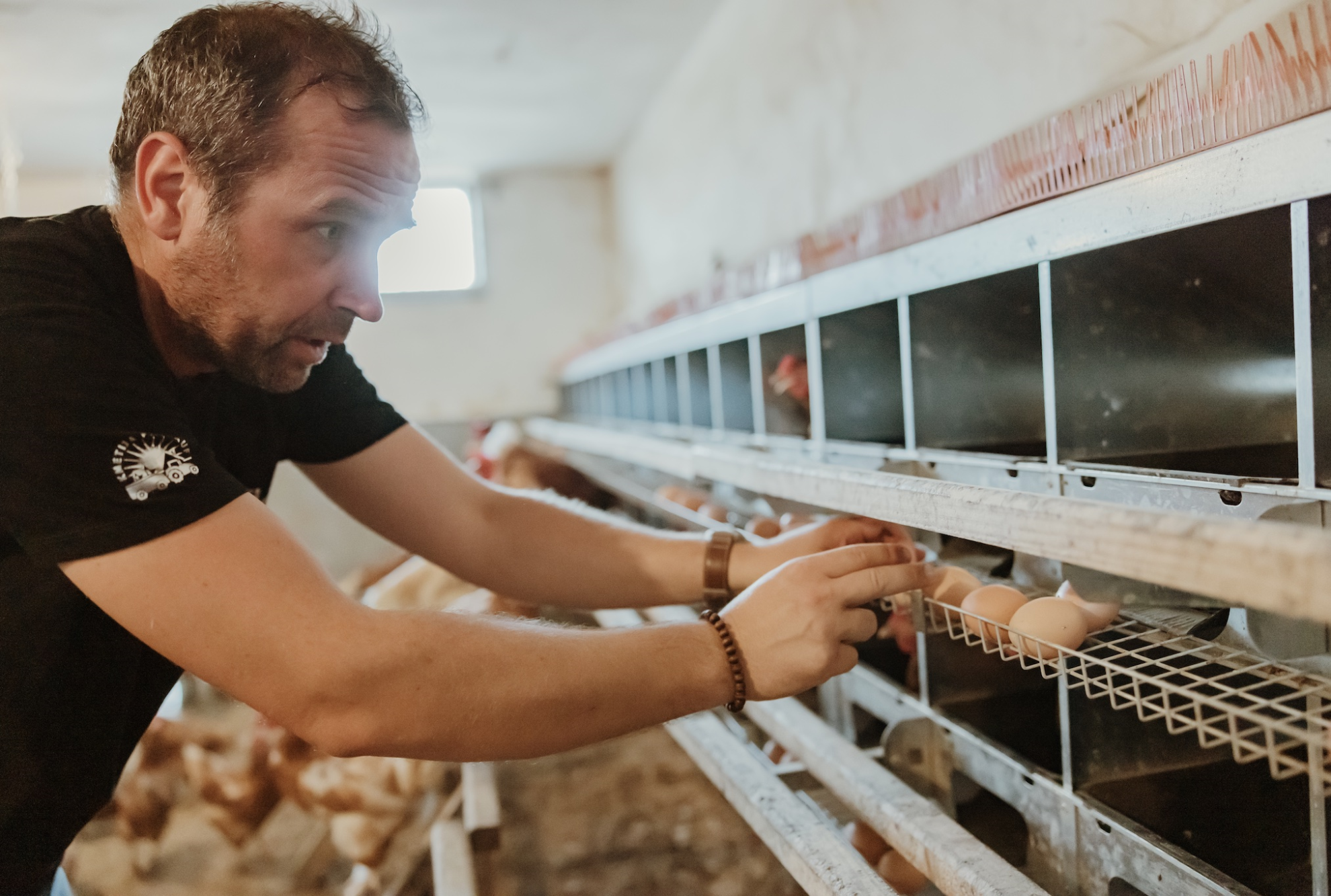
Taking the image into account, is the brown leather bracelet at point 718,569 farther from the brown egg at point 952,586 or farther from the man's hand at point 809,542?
the brown egg at point 952,586

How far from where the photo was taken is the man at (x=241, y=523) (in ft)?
2.59

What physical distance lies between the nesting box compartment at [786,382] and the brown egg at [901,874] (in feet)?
3.09

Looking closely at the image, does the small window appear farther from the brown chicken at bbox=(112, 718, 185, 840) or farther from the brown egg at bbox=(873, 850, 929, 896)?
the brown egg at bbox=(873, 850, 929, 896)

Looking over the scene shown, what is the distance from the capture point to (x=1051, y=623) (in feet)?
2.90

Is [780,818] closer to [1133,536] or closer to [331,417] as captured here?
[1133,536]

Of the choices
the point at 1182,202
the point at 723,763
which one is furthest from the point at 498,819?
the point at 1182,202

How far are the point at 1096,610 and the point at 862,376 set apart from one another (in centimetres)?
81

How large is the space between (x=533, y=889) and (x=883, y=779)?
69cm

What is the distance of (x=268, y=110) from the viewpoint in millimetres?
948

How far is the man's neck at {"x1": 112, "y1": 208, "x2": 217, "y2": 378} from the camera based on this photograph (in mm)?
1021

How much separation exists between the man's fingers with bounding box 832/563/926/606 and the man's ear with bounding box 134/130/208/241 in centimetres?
80

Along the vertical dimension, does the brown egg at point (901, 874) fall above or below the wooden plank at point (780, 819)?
below

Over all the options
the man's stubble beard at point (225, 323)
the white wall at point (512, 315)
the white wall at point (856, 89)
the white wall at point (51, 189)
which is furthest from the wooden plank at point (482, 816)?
the white wall at point (51, 189)

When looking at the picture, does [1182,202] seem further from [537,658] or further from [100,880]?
[100,880]
